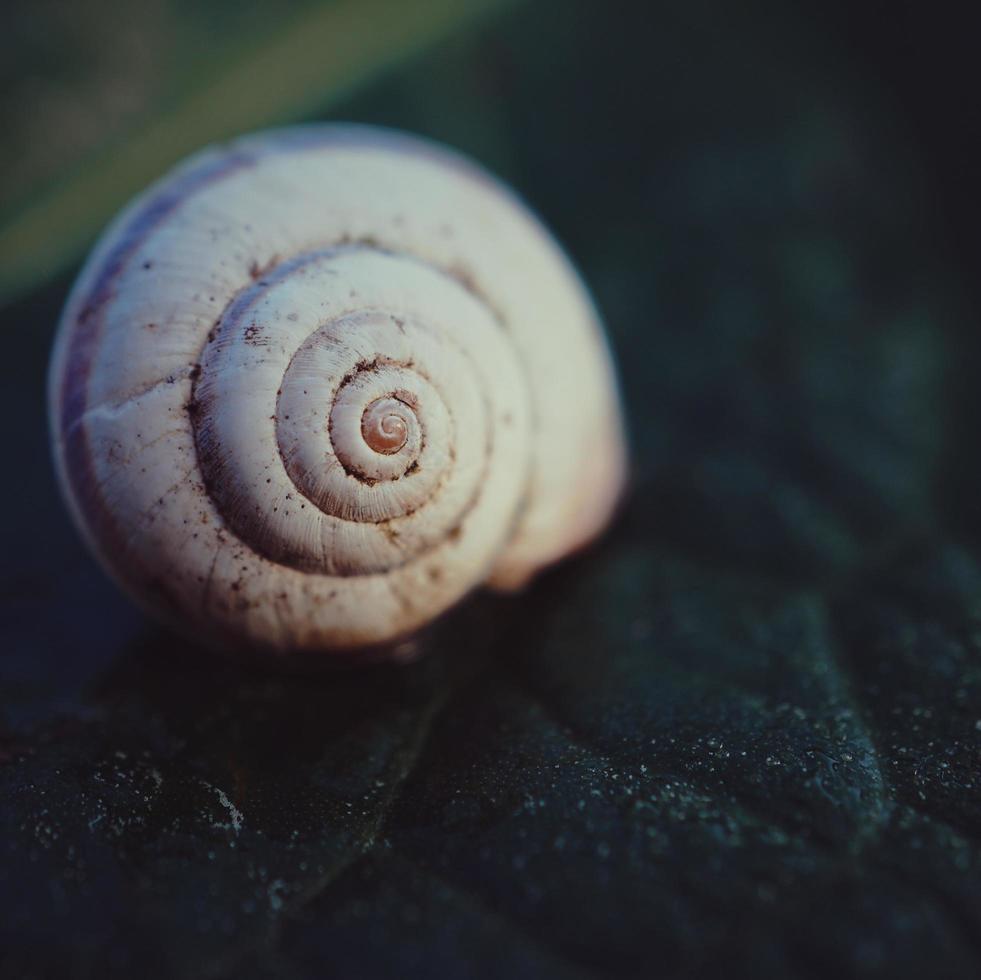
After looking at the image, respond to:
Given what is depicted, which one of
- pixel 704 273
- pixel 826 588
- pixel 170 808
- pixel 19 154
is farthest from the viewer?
pixel 704 273

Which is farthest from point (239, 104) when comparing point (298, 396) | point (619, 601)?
point (619, 601)

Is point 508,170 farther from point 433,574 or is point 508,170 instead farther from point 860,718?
point 860,718

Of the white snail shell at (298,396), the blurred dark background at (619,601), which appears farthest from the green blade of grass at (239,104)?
the white snail shell at (298,396)

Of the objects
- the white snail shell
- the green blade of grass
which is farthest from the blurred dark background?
the white snail shell

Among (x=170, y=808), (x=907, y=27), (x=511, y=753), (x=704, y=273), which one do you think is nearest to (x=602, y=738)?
(x=511, y=753)

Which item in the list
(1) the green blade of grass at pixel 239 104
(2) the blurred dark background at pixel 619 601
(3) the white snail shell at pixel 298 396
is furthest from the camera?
(1) the green blade of grass at pixel 239 104

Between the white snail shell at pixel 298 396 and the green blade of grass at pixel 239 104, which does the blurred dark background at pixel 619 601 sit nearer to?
the green blade of grass at pixel 239 104

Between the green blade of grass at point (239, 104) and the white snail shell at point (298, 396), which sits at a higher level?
the green blade of grass at point (239, 104)
